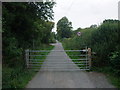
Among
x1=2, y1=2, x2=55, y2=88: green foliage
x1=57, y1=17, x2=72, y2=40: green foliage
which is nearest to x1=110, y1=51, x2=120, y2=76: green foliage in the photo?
x1=2, y1=2, x2=55, y2=88: green foliage

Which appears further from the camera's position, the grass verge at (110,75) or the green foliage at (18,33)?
the green foliage at (18,33)

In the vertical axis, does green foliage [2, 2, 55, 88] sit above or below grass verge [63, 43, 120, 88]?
above

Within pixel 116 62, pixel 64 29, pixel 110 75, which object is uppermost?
pixel 64 29

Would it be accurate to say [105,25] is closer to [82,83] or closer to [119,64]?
[119,64]

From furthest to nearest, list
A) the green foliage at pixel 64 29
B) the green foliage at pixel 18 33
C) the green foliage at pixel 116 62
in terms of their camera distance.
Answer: the green foliage at pixel 64 29
the green foliage at pixel 116 62
the green foliage at pixel 18 33

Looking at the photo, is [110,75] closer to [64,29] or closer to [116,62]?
[116,62]

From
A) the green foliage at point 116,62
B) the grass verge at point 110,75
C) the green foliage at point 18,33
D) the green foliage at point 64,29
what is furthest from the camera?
the green foliage at point 64,29

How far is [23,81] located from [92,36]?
18.8ft

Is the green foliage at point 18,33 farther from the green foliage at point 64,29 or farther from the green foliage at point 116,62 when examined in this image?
the green foliage at point 64,29

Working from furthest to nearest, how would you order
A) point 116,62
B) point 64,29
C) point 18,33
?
point 64,29 < point 18,33 < point 116,62

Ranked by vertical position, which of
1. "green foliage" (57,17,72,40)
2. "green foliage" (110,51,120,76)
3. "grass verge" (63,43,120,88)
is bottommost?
"grass verge" (63,43,120,88)

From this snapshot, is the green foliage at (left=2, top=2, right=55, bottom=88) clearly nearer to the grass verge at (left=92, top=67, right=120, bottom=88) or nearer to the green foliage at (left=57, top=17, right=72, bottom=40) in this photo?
the grass verge at (left=92, top=67, right=120, bottom=88)

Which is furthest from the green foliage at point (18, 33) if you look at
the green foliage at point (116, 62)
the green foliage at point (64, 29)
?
the green foliage at point (64, 29)

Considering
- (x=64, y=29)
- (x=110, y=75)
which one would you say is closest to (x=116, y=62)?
(x=110, y=75)
